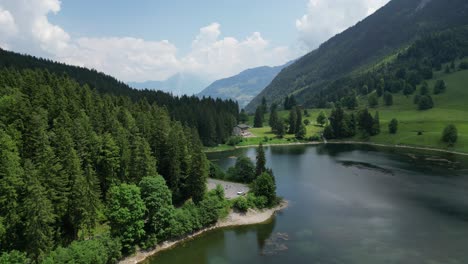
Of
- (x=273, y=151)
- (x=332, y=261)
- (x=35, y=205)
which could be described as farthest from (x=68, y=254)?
(x=273, y=151)

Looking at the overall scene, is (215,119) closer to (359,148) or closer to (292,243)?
(359,148)

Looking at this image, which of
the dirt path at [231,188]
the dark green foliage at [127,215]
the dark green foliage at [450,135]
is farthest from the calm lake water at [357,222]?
the dark green foliage at [450,135]

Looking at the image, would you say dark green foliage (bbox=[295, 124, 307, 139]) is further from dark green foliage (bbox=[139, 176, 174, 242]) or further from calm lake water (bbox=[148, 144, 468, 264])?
dark green foliage (bbox=[139, 176, 174, 242])

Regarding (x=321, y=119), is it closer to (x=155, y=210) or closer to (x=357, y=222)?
(x=357, y=222)

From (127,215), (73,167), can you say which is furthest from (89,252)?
(73,167)

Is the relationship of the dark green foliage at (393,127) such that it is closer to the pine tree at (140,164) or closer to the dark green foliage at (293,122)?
the dark green foliage at (293,122)

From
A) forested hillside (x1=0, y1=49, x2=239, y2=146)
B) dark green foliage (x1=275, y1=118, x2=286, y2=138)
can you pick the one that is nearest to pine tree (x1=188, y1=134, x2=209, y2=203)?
forested hillside (x1=0, y1=49, x2=239, y2=146)
